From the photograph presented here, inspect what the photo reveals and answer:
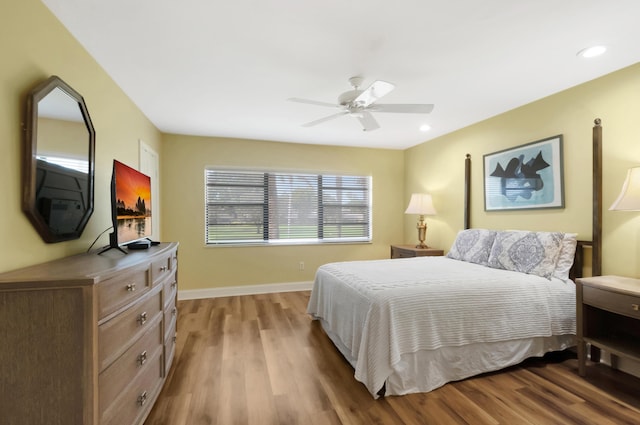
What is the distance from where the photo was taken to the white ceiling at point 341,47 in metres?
1.66

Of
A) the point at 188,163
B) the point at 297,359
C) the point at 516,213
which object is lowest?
the point at 297,359

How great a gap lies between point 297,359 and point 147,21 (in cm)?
263

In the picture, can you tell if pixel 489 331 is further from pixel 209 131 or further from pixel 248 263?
pixel 209 131

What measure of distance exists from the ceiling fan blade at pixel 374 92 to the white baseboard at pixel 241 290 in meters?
3.13

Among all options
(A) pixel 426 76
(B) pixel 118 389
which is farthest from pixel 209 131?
(B) pixel 118 389

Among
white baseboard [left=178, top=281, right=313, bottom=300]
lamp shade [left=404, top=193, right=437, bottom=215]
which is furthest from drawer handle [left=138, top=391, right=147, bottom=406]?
lamp shade [left=404, top=193, right=437, bottom=215]

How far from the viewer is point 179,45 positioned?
6.59ft

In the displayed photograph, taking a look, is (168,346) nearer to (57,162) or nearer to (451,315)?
(57,162)

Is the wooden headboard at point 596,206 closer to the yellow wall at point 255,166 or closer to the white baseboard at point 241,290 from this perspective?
the yellow wall at point 255,166

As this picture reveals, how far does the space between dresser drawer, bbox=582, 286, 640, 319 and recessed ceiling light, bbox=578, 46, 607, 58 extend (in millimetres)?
1675

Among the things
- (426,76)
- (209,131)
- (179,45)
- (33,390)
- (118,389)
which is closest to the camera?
(33,390)

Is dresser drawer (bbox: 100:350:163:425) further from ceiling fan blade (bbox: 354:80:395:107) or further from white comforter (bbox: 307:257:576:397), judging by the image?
ceiling fan blade (bbox: 354:80:395:107)

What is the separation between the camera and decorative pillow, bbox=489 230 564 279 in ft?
8.57

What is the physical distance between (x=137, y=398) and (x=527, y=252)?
10.5 ft
